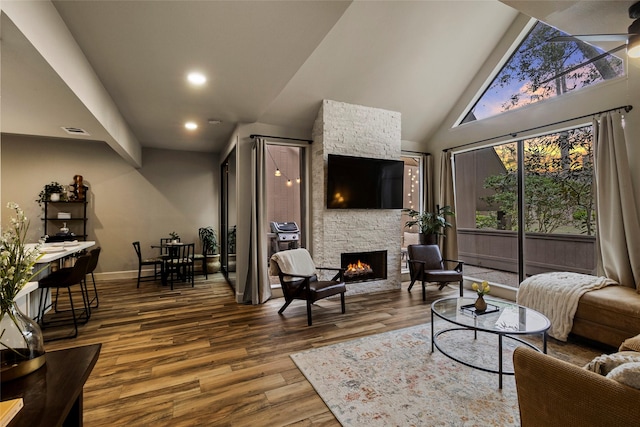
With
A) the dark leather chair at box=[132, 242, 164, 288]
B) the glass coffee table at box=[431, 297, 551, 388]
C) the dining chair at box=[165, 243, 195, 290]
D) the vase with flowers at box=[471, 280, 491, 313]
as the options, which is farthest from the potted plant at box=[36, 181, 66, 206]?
the vase with flowers at box=[471, 280, 491, 313]

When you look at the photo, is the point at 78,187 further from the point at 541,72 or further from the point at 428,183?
the point at 541,72

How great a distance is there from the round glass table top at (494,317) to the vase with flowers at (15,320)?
2665 mm

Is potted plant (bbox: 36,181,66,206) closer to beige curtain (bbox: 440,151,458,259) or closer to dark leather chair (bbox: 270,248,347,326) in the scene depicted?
dark leather chair (bbox: 270,248,347,326)

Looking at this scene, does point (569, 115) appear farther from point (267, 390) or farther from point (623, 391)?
point (267, 390)

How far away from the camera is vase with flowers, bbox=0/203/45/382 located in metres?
1.01

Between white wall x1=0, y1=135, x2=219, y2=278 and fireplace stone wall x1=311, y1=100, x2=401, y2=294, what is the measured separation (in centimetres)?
332

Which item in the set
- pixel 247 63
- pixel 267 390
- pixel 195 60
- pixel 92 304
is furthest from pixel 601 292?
pixel 92 304

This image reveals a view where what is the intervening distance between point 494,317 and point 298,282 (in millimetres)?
2237

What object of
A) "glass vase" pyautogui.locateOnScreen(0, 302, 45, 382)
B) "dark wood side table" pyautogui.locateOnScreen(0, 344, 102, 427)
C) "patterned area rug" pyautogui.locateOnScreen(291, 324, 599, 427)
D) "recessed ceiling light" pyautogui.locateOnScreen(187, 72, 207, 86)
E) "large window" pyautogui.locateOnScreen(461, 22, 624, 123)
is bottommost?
"patterned area rug" pyautogui.locateOnScreen(291, 324, 599, 427)

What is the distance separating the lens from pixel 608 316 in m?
2.79

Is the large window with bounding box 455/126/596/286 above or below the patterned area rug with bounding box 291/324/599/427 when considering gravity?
above

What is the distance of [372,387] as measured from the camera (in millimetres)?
2305

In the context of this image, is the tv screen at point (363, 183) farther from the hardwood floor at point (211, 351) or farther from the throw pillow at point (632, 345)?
the throw pillow at point (632, 345)

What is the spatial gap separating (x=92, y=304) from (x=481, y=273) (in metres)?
6.24
